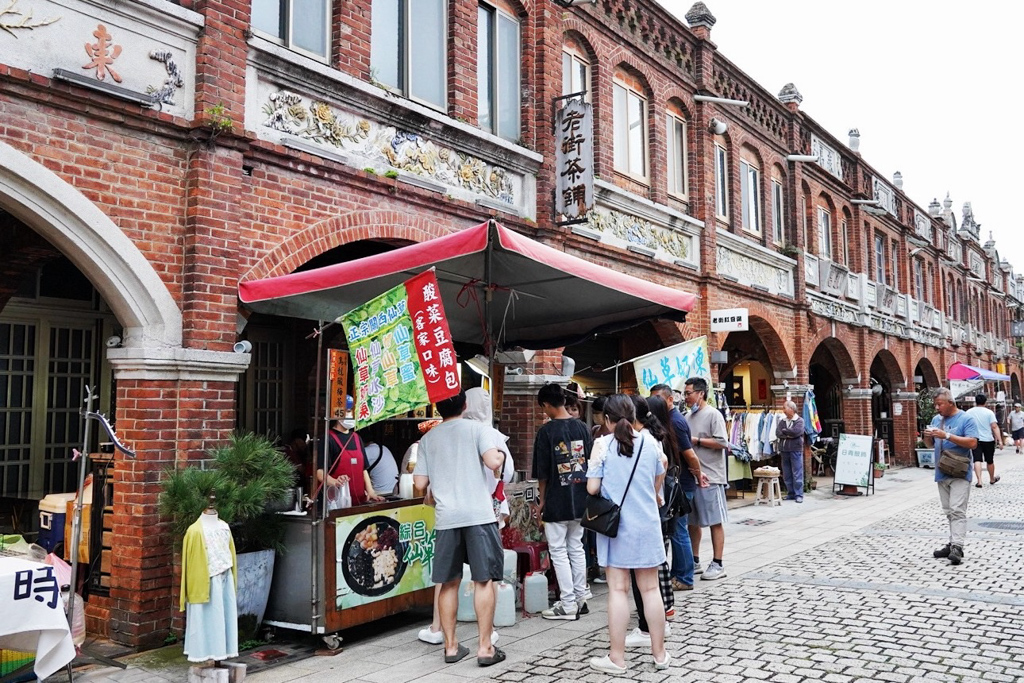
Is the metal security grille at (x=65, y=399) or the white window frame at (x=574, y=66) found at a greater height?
the white window frame at (x=574, y=66)

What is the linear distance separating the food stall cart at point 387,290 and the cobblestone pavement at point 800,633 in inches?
16.0

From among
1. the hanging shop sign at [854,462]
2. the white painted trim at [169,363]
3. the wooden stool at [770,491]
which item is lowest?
the wooden stool at [770,491]

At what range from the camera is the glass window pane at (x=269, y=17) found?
7969 mm

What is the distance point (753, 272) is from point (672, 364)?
8.26 metres

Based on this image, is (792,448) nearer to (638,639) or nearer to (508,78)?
(508,78)

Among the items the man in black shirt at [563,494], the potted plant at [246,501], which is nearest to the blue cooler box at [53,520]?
the potted plant at [246,501]

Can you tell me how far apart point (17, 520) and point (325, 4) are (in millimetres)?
6028

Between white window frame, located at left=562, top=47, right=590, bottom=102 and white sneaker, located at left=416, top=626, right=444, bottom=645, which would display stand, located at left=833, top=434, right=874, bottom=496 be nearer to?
white window frame, located at left=562, top=47, right=590, bottom=102

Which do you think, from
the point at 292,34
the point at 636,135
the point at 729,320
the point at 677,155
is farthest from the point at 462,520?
the point at 677,155

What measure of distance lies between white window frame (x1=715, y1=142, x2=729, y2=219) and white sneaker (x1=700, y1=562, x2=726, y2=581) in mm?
Result: 8937

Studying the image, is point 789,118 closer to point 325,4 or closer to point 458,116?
point 458,116

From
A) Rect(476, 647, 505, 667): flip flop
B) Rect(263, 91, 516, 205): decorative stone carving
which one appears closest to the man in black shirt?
Rect(476, 647, 505, 667): flip flop

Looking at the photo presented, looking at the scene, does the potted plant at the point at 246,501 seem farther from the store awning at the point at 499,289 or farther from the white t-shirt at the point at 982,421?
the white t-shirt at the point at 982,421

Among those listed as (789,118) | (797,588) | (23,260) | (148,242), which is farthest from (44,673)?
(789,118)
